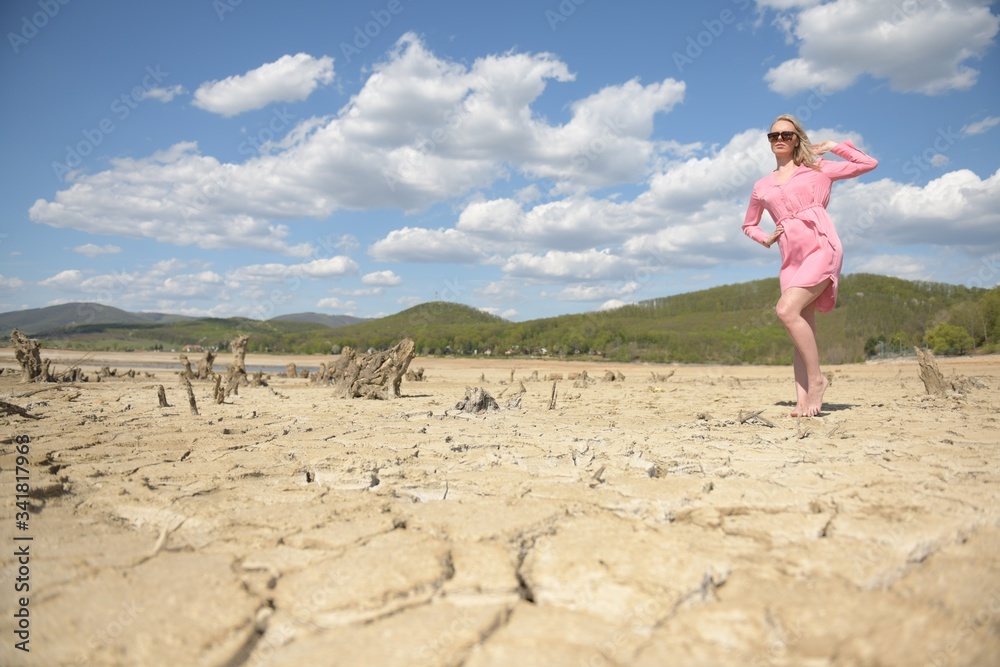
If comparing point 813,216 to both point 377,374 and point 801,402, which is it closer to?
point 801,402

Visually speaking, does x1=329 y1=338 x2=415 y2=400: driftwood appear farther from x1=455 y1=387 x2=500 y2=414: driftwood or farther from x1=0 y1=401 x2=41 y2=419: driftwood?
x1=0 y1=401 x2=41 y2=419: driftwood

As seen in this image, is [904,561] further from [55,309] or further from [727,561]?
[55,309]

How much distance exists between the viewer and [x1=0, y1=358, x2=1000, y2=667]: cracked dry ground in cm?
150

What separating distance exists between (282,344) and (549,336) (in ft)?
119

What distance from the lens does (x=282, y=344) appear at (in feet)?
245

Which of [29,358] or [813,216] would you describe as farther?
[29,358]

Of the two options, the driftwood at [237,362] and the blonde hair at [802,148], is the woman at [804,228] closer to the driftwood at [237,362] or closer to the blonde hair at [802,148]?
the blonde hair at [802,148]

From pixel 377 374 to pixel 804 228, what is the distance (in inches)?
252

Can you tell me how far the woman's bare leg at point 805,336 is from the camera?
17.6 feet

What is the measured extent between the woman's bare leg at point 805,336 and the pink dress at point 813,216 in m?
0.11

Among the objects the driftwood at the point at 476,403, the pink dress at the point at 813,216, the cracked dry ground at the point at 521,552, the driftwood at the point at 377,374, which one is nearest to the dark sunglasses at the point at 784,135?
the pink dress at the point at 813,216

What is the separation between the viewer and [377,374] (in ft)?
29.8

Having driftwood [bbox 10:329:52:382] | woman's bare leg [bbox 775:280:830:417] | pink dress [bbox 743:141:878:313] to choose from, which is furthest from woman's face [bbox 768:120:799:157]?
driftwood [bbox 10:329:52:382]

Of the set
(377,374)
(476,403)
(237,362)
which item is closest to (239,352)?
(237,362)
